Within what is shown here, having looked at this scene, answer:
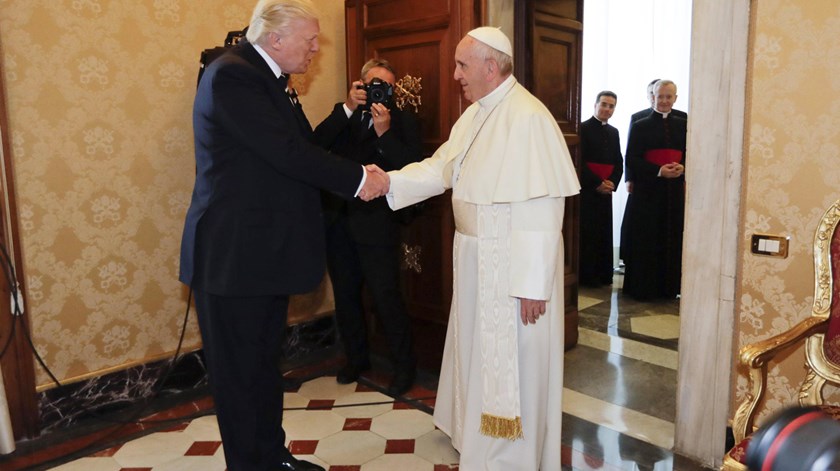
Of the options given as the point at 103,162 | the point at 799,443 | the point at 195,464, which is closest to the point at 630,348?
the point at 195,464

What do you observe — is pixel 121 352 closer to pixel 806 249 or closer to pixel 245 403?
pixel 245 403

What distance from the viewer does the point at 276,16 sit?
2.26m

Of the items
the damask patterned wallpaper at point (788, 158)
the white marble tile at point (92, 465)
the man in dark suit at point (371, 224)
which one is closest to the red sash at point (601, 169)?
the man in dark suit at point (371, 224)

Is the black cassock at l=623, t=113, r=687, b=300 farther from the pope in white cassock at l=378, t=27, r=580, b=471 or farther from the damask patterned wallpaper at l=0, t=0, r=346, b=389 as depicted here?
the damask patterned wallpaper at l=0, t=0, r=346, b=389

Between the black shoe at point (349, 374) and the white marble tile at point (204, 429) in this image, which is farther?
the black shoe at point (349, 374)

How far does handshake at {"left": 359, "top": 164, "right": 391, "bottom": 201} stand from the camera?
8.39 ft

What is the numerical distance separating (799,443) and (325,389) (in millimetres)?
3347

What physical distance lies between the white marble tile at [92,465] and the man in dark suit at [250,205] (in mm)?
763

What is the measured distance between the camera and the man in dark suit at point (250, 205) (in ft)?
7.25

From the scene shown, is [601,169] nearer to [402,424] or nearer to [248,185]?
[402,424]

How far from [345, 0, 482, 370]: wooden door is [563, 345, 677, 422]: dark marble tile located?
0.85 meters

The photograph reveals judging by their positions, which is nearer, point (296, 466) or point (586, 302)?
point (296, 466)

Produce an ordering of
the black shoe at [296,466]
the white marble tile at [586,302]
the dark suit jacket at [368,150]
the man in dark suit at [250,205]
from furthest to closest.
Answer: the white marble tile at [586,302]
the dark suit jacket at [368,150]
the black shoe at [296,466]
the man in dark suit at [250,205]

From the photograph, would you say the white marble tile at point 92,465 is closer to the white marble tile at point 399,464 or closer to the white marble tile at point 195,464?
the white marble tile at point 195,464
